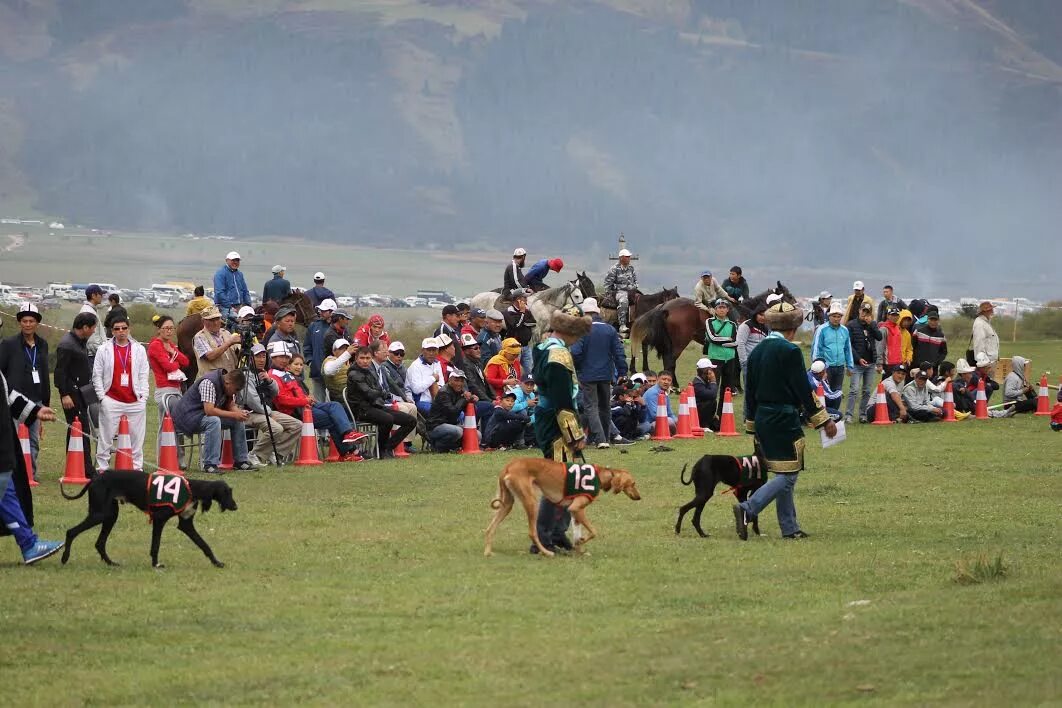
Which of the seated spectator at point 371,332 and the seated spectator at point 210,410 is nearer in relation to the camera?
the seated spectator at point 210,410

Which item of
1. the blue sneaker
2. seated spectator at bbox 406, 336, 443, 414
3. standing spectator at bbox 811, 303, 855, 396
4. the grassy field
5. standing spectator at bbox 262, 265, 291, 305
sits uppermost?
standing spectator at bbox 262, 265, 291, 305

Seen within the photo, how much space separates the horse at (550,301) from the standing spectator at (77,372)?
9320 millimetres

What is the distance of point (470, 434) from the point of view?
2030cm

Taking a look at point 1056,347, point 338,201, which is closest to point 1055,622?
point 1056,347

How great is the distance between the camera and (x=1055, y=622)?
898 centimetres

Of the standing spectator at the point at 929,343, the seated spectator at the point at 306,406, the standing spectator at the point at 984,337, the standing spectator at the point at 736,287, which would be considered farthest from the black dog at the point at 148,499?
the standing spectator at the point at 736,287

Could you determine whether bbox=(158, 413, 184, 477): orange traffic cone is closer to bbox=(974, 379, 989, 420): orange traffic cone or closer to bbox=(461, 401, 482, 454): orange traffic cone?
bbox=(461, 401, 482, 454): orange traffic cone

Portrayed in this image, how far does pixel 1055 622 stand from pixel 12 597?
6418 mm

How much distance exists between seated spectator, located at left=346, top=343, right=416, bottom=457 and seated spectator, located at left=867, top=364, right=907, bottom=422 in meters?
8.07

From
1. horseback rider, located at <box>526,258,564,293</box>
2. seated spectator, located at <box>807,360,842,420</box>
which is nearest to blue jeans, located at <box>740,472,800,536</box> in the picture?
seated spectator, located at <box>807,360,842,420</box>

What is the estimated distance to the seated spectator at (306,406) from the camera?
18.9 metres

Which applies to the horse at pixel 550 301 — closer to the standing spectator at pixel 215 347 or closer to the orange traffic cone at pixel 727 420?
the orange traffic cone at pixel 727 420

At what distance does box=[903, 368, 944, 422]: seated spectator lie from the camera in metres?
24.5

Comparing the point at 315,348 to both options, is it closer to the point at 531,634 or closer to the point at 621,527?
the point at 621,527
